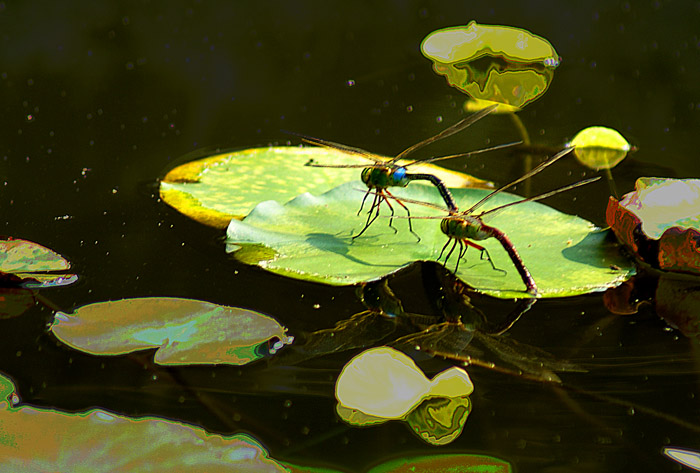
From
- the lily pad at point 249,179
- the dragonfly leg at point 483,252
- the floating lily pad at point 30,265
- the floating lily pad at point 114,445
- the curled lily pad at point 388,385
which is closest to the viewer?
the floating lily pad at point 114,445

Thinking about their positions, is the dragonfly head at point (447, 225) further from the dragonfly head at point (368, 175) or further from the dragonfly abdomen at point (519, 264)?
the dragonfly head at point (368, 175)

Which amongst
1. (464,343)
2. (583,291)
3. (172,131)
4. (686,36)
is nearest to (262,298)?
(464,343)

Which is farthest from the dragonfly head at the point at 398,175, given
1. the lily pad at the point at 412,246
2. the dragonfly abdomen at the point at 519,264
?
the dragonfly abdomen at the point at 519,264

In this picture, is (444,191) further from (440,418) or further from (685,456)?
(685,456)

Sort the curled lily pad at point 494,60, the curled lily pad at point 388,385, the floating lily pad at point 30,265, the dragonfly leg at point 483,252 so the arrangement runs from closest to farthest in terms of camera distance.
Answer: the curled lily pad at point 388,385 < the floating lily pad at point 30,265 < the dragonfly leg at point 483,252 < the curled lily pad at point 494,60

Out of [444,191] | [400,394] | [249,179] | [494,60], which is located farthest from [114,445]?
[494,60]

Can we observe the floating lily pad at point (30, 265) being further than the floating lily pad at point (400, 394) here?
Yes

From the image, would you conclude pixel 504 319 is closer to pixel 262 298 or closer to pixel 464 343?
pixel 464 343

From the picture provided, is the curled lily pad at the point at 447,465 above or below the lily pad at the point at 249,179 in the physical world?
below
